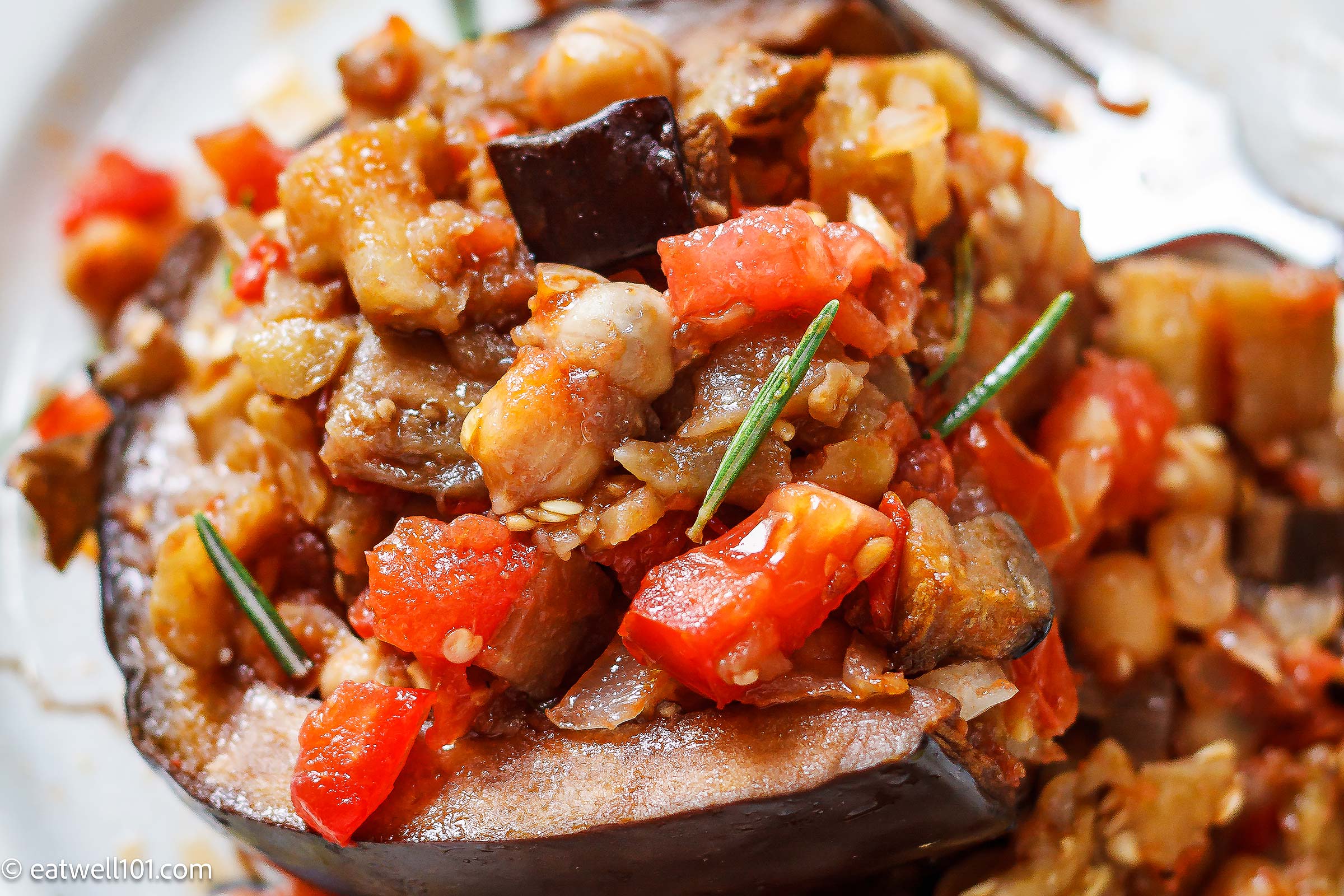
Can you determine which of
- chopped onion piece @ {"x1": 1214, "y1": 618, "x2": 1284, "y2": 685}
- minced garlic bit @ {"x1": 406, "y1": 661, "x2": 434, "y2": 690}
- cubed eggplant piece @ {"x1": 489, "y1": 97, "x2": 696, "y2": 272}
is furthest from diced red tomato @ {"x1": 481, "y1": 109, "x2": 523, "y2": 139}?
chopped onion piece @ {"x1": 1214, "y1": 618, "x2": 1284, "y2": 685}

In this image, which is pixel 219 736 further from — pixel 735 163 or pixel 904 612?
pixel 735 163

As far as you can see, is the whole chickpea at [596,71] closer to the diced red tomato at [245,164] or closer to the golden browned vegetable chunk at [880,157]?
the golden browned vegetable chunk at [880,157]

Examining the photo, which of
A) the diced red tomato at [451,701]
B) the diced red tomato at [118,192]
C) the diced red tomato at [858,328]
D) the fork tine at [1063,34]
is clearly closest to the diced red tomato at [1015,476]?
the diced red tomato at [858,328]

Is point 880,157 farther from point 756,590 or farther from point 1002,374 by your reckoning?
point 756,590

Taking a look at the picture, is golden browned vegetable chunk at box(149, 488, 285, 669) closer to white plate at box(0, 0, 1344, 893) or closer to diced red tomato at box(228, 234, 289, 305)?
diced red tomato at box(228, 234, 289, 305)

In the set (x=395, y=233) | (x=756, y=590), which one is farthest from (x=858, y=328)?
(x=395, y=233)
